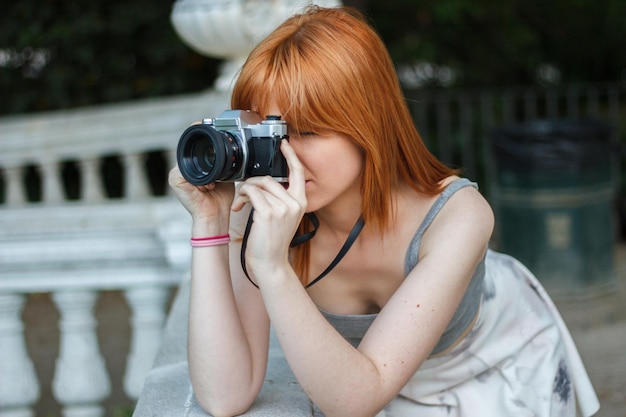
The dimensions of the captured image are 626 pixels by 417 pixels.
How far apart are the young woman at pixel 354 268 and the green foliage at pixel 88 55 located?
4285mm

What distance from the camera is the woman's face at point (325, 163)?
1569 millimetres

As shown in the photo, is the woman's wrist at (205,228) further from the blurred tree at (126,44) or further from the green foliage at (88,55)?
the green foliage at (88,55)

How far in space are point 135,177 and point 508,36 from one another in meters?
4.15

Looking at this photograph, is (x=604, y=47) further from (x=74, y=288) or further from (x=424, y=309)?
(x=424, y=309)

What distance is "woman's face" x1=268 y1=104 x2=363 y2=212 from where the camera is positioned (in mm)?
1569

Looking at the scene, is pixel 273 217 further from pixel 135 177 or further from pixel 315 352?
pixel 135 177

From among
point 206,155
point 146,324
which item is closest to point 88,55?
point 146,324

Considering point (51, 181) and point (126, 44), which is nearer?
point (51, 181)

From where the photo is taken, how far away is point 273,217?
1.44 m

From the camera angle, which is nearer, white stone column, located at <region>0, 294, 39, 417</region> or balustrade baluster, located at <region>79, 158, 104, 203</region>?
white stone column, located at <region>0, 294, 39, 417</region>

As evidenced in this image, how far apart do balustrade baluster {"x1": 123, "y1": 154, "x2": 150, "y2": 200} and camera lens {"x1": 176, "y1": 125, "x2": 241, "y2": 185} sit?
2719 mm

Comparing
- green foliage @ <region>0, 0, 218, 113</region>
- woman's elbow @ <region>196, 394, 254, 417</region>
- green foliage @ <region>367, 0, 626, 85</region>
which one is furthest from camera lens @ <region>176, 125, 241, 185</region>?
green foliage @ <region>367, 0, 626, 85</region>

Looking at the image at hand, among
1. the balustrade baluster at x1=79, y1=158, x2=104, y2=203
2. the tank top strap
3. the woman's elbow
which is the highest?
the tank top strap

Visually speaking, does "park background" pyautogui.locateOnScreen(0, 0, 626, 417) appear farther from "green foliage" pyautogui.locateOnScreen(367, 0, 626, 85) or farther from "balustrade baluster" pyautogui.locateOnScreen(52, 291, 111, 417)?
"balustrade baluster" pyautogui.locateOnScreen(52, 291, 111, 417)
